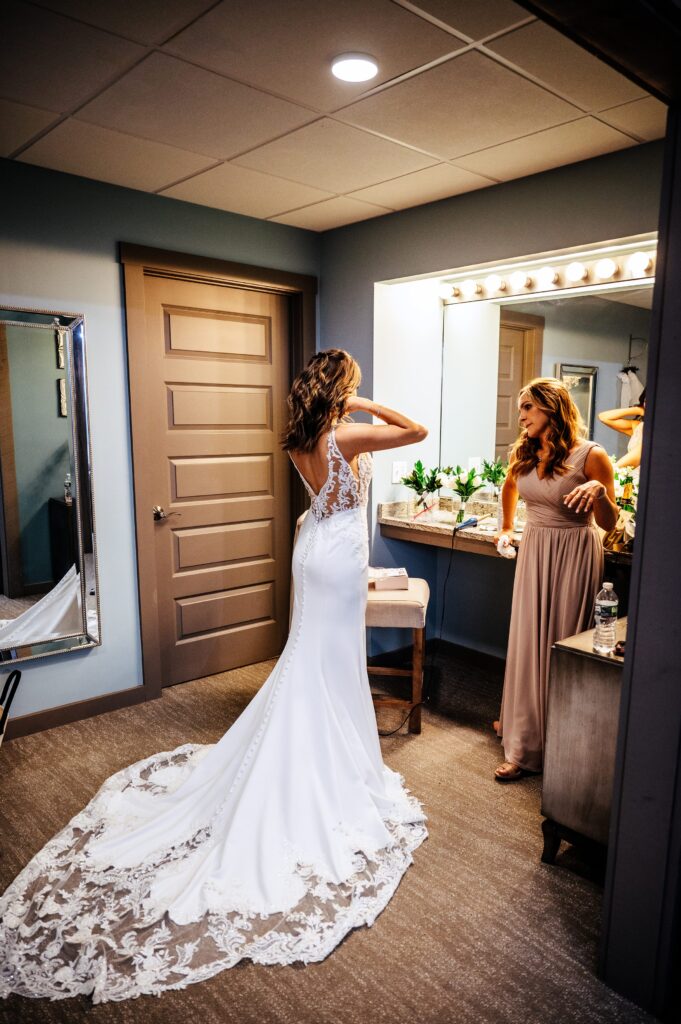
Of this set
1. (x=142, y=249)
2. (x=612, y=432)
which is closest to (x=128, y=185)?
(x=142, y=249)

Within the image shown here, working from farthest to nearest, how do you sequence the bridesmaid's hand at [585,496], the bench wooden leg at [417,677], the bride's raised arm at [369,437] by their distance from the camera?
the bench wooden leg at [417,677] → the bridesmaid's hand at [585,496] → the bride's raised arm at [369,437]

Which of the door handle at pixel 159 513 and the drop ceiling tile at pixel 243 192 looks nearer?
the drop ceiling tile at pixel 243 192

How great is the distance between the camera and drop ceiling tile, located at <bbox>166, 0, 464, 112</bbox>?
5.94 ft

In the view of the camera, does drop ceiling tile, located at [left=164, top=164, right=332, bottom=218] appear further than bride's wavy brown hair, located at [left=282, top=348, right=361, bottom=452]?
Yes

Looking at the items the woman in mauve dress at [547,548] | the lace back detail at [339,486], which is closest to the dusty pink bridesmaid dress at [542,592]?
the woman in mauve dress at [547,548]

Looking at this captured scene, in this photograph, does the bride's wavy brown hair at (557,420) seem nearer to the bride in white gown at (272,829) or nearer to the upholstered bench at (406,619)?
the bride in white gown at (272,829)

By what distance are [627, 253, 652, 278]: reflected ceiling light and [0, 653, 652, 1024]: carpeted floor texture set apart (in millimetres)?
2284

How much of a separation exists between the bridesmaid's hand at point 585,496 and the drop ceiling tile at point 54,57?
6.96 feet

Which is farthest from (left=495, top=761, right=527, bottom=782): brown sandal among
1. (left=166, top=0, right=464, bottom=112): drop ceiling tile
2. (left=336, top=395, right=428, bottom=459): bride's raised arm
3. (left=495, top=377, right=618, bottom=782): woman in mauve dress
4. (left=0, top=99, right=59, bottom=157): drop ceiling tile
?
(left=0, top=99, right=59, bottom=157): drop ceiling tile

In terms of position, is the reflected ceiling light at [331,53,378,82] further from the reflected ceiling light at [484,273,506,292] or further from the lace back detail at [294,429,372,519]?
the reflected ceiling light at [484,273,506,292]

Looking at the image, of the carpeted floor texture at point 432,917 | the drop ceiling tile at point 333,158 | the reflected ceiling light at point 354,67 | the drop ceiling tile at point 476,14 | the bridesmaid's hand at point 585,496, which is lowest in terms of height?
the carpeted floor texture at point 432,917

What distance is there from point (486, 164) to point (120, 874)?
3.06 metres

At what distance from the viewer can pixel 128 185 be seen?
3.36 metres

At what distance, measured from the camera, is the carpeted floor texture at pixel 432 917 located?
1.80 meters
